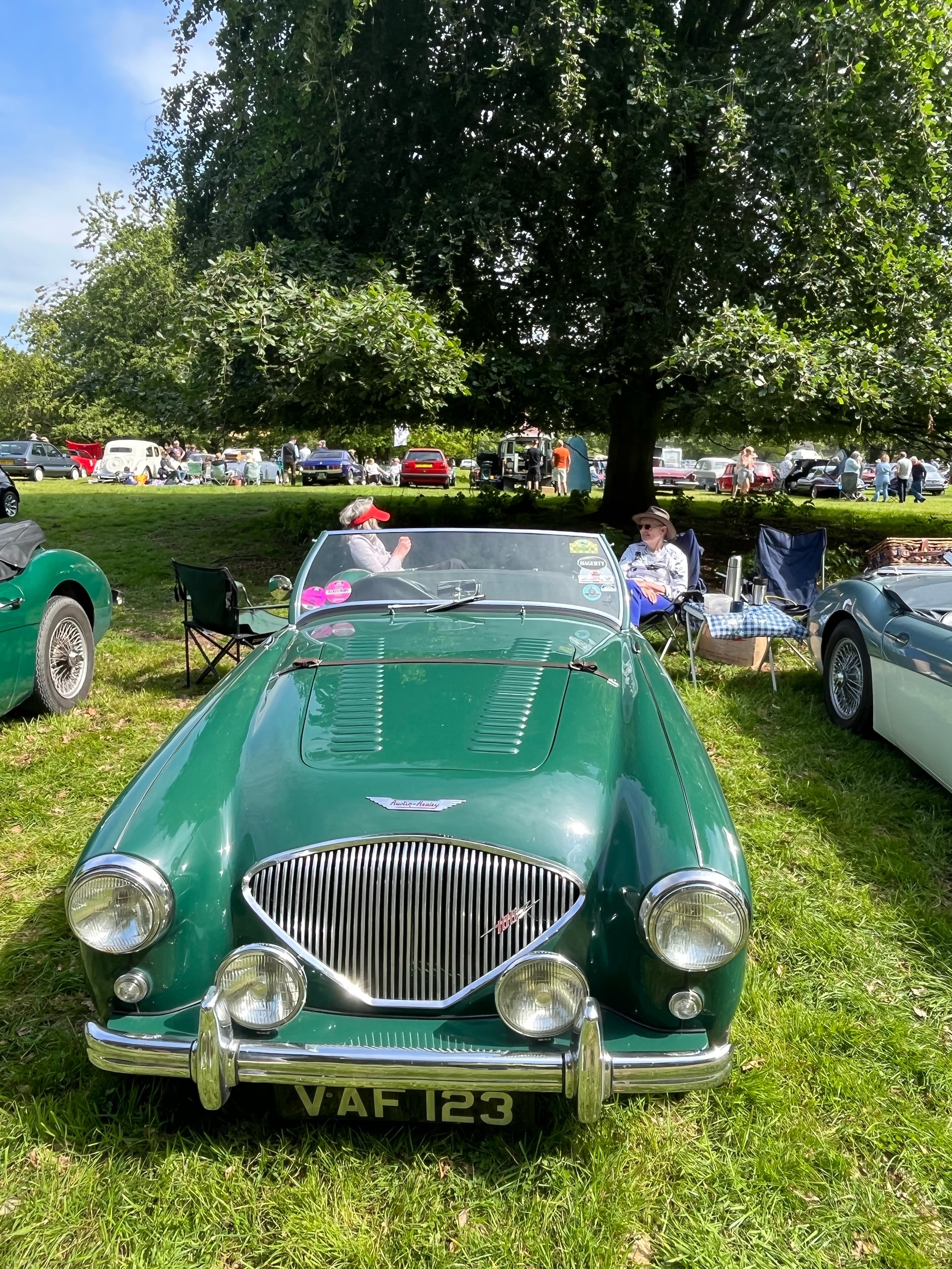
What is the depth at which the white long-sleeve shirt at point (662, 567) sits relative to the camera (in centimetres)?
737

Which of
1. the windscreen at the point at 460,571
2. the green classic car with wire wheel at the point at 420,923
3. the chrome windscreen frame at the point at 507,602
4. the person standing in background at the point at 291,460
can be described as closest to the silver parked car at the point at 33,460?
the person standing in background at the point at 291,460

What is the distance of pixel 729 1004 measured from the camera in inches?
97.9

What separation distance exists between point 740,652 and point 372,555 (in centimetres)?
425

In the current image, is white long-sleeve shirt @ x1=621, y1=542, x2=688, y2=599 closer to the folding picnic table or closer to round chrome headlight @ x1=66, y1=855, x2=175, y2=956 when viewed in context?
the folding picnic table

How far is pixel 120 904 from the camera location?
2.48 metres

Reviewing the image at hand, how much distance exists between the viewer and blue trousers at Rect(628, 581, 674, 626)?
6.95 meters

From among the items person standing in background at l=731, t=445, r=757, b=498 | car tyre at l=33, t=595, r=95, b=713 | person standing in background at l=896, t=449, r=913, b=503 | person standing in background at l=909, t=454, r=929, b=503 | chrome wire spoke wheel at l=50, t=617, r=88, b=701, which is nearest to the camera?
car tyre at l=33, t=595, r=95, b=713

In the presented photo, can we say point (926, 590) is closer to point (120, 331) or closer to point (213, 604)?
point (213, 604)

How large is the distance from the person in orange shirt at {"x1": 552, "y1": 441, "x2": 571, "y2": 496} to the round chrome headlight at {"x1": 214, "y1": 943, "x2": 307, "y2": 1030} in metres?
22.1

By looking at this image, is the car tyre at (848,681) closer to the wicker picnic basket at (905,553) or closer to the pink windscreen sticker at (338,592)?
the wicker picnic basket at (905,553)

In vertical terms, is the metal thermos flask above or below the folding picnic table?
above

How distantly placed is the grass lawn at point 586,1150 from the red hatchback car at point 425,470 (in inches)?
1197

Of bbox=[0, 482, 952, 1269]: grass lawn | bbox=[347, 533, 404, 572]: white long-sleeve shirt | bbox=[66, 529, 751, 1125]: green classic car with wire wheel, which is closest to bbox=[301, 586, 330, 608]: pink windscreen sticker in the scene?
bbox=[347, 533, 404, 572]: white long-sleeve shirt

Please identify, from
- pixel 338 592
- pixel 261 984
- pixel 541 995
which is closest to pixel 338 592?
pixel 338 592
